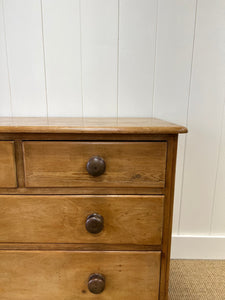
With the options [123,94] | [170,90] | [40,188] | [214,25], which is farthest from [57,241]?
[214,25]

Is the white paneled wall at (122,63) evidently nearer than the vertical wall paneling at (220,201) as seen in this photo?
Yes

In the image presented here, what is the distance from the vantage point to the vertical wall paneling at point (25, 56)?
3.41 ft

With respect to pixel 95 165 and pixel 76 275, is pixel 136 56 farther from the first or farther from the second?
pixel 76 275

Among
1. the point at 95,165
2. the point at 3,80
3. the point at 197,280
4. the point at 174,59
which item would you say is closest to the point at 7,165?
the point at 95,165

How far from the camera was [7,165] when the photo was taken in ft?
2.38

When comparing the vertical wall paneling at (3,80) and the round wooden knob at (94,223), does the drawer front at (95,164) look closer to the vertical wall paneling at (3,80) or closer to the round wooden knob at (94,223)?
the round wooden knob at (94,223)

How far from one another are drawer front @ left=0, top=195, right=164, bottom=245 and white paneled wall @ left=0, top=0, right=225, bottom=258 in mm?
520

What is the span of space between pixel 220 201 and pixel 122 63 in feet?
2.97

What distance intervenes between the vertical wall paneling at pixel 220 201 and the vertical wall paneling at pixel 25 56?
95cm

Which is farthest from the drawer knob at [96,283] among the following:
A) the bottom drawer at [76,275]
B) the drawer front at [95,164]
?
the drawer front at [95,164]

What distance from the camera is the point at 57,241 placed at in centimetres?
78

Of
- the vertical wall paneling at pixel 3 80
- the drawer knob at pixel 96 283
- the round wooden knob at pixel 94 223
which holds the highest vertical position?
the vertical wall paneling at pixel 3 80

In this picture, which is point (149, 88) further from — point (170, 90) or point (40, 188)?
point (40, 188)

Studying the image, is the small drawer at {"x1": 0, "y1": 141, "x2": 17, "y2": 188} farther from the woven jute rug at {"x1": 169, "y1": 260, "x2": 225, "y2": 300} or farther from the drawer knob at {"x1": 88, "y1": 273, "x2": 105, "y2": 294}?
the woven jute rug at {"x1": 169, "y1": 260, "x2": 225, "y2": 300}
